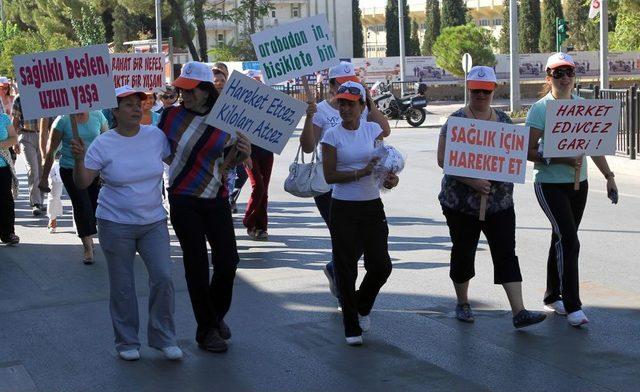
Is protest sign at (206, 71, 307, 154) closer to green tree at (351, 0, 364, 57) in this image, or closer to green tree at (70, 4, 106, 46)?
green tree at (70, 4, 106, 46)

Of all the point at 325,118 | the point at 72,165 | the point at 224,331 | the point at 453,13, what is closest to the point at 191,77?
the point at 325,118

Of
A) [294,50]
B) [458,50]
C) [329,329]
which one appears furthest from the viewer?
[458,50]

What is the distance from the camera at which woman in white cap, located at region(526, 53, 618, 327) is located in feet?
24.2

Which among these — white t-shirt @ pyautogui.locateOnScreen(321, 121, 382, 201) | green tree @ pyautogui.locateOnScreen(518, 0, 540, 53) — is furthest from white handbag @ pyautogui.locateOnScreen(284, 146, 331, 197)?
green tree @ pyautogui.locateOnScreen(518, 0, 540, 53)

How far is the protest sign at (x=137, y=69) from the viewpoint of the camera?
13.3 meters

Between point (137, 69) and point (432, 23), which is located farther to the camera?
point (432, 23)

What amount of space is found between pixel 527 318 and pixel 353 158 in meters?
1.56

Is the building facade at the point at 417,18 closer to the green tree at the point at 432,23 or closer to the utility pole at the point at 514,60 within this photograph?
the green tree at the point at 432,23

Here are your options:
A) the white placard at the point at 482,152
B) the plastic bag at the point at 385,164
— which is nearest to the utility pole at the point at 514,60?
the white placard at the point at 482,152

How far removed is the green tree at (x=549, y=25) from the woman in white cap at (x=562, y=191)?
62.6m

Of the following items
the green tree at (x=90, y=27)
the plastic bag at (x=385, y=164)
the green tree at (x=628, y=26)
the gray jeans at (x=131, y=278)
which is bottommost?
the gray jeans at (x=131, y=278)

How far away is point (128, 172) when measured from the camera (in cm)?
670

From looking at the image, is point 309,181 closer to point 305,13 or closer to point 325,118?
point 325,118

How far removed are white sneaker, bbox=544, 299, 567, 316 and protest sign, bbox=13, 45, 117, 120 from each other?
351 centimetres
